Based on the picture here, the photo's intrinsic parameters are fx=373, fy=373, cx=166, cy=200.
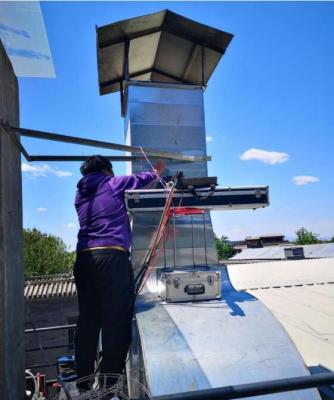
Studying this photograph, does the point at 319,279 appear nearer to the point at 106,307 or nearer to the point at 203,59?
the point at 203,59

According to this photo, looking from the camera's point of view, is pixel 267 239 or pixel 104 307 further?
pixel 267 239

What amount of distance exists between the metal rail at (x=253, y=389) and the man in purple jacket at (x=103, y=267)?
1617mm

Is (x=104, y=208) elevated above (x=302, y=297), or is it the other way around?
(x=104, y=208)

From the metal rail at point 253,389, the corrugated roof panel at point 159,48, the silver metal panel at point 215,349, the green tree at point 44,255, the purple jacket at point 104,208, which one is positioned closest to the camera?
the metal rail at point 253,389

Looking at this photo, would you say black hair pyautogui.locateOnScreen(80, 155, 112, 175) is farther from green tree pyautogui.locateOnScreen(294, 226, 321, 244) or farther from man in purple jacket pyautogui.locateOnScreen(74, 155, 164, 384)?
green tree pyautogui.locateOnScreen(294, 226, 321, 244)

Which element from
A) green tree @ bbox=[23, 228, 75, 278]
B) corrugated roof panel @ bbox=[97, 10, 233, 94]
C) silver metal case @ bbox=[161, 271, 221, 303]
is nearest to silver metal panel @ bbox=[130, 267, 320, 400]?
silver metal case @ bbox=[161, 271, 221, 303]

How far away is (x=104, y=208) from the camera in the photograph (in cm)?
351

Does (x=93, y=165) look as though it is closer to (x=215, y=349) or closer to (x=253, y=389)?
(x=215, y=349)

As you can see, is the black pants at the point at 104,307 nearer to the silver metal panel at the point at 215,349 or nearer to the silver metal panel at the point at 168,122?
the silver metal panel at the point at 215,349

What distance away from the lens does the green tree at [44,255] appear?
3850cm

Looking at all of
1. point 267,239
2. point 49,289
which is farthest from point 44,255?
point 267,239

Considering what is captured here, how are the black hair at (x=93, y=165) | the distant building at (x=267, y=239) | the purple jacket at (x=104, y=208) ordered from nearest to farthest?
the purple jacket at (x=104, y=208) → the black hair at (x=93, y=165) → the distant building at (x=267, y=239)

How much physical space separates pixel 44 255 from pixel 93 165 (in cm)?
3851

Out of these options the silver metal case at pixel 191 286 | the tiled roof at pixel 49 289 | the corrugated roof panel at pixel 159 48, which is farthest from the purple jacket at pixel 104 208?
the tiled roof at pixel 49 289
